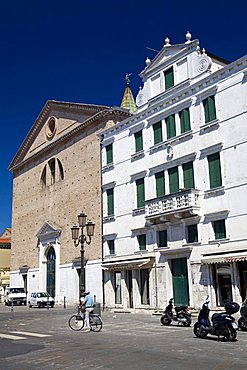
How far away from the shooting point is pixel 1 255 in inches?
2264

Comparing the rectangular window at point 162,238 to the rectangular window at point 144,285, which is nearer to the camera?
the rectangular window at point 162,238

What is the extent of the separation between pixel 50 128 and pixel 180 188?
67.8ft

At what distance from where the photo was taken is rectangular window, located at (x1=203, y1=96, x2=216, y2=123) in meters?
24.7

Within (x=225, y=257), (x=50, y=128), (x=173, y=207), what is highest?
(x=50, y=128)

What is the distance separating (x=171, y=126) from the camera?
27.4 metres

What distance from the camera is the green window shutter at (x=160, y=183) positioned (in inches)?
1074

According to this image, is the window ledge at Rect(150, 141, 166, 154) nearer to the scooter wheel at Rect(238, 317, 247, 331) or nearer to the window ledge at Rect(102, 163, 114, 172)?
the window ledge at Rect(102, 163, 114, 172)

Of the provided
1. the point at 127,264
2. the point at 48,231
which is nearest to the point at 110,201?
the point at 127,264

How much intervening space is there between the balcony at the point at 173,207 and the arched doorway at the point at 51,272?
1504 centimetres

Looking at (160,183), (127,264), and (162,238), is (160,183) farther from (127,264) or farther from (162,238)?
(127,264)

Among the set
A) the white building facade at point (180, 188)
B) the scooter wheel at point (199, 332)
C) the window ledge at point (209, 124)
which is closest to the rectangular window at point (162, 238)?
the white building facade at point (180, 188)

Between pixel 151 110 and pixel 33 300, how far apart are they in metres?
19.2

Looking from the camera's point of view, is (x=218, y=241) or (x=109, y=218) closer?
(x=218, y=241)

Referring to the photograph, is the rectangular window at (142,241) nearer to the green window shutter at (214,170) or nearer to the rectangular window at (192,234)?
the rectangular window at (192,234)
